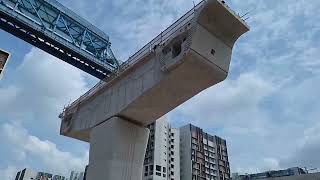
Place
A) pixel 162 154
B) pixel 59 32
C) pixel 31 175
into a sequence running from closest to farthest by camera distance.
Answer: pixel 59 32
pixel 162 154
pixel 31 175

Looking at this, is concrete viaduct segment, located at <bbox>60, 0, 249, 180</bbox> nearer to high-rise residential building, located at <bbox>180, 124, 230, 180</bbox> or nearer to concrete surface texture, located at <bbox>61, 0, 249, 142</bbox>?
concrete surface texture, located at <bbox>61, 0, 249, 142</bbox>

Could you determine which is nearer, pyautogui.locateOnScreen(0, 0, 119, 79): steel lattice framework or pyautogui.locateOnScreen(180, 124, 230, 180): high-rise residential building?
pyautogui.locateOnScreen(0, 0, 119, 79): steel lattice framework

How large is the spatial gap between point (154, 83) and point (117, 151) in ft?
12.0

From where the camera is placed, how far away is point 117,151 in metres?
14.7

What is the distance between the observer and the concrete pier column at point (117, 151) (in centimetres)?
1453

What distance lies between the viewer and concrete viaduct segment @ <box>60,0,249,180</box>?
12.8m

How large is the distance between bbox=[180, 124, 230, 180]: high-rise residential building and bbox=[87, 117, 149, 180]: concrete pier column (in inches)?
2426

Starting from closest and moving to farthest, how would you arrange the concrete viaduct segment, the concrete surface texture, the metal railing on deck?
the concrete surface texture → the concrete viaduct segment → the metal railing on deck

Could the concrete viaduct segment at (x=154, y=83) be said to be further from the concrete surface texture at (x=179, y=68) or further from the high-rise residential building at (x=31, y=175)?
the high-rise residential building at (x=31, y=175)

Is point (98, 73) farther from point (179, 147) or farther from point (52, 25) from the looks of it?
point (179, 147)

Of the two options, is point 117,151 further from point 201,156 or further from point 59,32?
point 201,156

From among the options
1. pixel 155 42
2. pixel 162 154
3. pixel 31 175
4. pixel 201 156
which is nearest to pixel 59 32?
pixel 155 42

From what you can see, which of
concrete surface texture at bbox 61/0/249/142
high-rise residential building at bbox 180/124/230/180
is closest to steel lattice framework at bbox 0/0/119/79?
concrete surface texture at bbox 61/0/249/142

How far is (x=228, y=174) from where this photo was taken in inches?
3351
